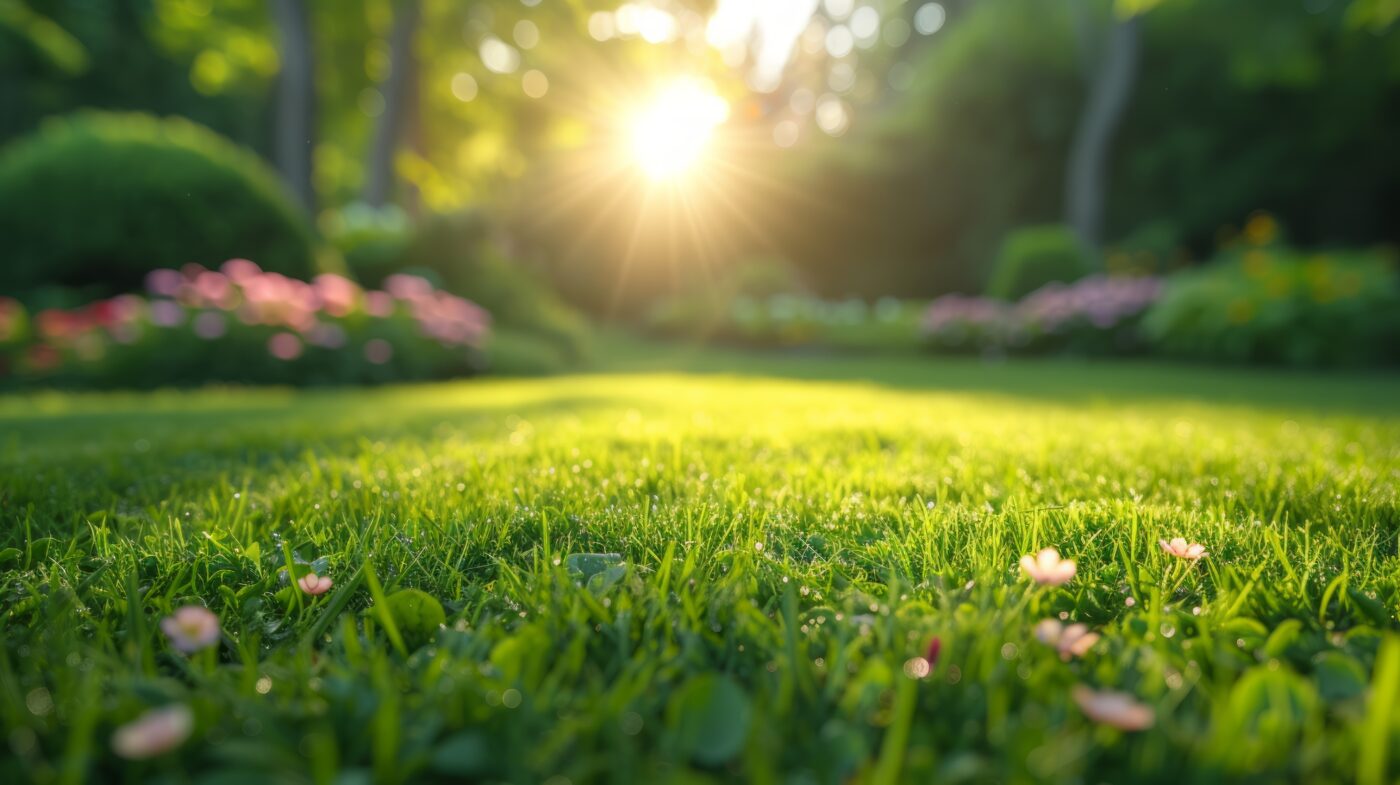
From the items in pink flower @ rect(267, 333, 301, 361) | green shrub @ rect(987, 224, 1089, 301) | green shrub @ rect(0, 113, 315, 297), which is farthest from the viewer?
green shrub @ rect(987, 224, 1089, 301)

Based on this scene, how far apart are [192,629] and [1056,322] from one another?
445 inches

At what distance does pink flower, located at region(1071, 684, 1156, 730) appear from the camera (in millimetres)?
776

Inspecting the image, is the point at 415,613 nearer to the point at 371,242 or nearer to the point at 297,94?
the point at 371,242

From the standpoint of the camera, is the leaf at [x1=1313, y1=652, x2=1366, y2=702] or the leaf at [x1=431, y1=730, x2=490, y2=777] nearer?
the leaf at [x1=431, y1=730, x2=490, y2=777]

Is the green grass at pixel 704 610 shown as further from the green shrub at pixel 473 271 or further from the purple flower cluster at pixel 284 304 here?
the green shrub at pixel 473 271

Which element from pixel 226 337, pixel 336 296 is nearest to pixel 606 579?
pixel 226 337

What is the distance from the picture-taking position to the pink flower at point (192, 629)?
102 cm

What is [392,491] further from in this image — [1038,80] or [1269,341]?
[1038,80]

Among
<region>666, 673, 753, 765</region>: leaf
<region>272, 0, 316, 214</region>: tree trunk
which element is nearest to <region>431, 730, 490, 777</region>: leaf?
<region>666, 673, 753, 765</region>: leaf

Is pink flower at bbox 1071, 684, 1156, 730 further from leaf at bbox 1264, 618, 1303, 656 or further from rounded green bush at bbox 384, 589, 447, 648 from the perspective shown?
rounded green bush at bbox 384, 589, 447, 648

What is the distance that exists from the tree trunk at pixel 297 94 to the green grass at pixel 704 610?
1141cm

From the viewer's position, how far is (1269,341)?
8797mm

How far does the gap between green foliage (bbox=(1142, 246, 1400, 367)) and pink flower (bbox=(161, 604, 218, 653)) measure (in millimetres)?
10193

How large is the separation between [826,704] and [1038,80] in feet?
70.1
